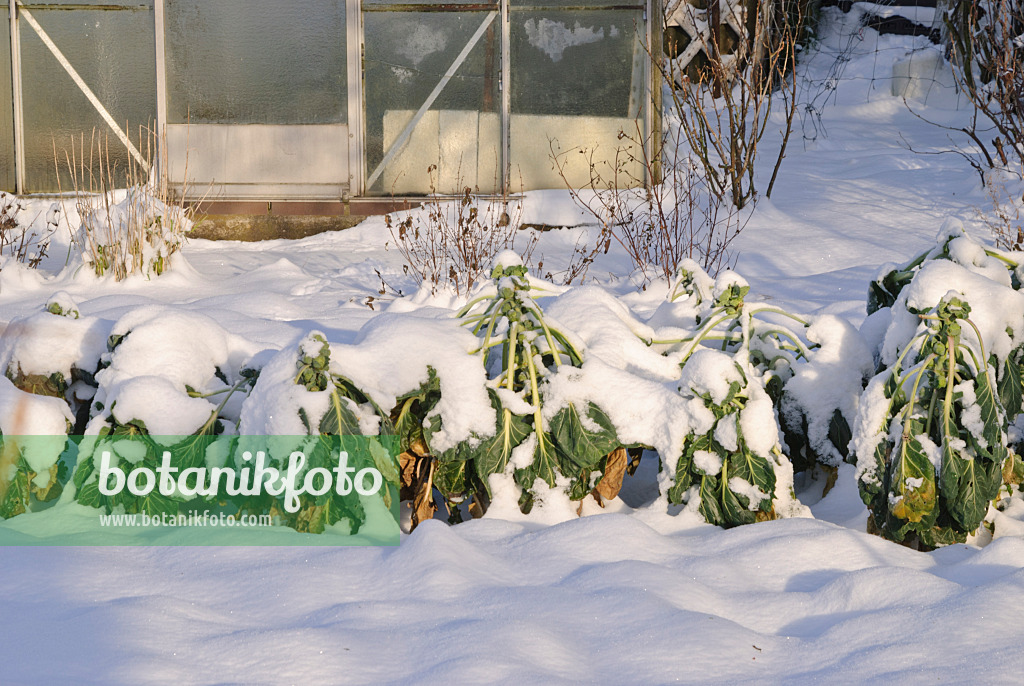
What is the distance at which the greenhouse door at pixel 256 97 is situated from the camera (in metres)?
7.53

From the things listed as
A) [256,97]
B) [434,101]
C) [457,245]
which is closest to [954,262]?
[457,245]

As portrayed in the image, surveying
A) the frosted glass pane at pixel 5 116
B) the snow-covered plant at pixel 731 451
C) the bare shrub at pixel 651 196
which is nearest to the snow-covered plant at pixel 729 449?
the snow-covered plant at pixel 731 451

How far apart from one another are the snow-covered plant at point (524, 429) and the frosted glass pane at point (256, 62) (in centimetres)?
581

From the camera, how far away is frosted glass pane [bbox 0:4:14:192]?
25.0ft

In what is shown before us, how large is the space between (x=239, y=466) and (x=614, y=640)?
3.22ft

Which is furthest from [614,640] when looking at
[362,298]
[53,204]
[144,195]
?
[53,204]

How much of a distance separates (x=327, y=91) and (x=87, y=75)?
1968 millimetres

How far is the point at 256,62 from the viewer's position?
7.58 meters

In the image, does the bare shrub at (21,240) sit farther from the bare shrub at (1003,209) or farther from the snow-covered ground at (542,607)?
the bare shrub at (1003,209)

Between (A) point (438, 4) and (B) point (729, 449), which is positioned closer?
(B) point (729, 449)

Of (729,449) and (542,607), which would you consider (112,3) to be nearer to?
(729,449)

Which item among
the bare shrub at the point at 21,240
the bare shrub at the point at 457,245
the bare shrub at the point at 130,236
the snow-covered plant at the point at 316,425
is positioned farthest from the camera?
the bare shrub at the point at 21,240

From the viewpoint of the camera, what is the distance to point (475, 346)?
7.77 feet

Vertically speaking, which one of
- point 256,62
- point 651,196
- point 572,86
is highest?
point 256,62
